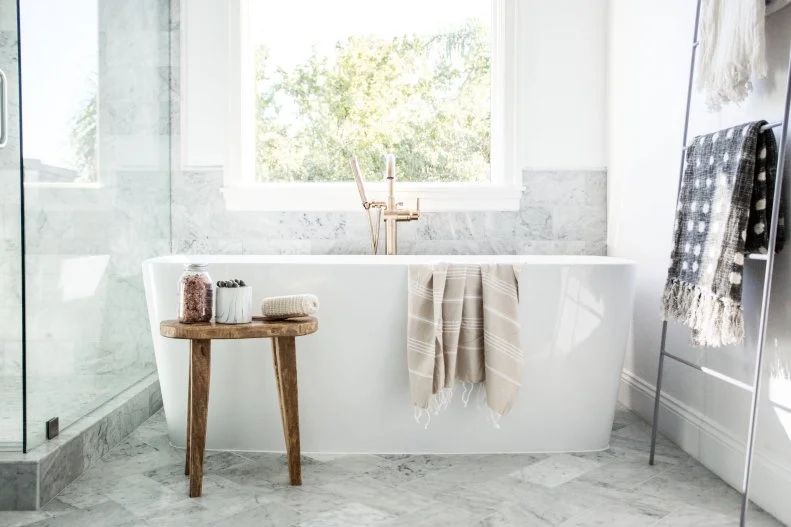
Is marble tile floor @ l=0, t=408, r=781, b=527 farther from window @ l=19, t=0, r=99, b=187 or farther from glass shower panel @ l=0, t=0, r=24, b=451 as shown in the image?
window @ l=19, t=0, r=99, b=187

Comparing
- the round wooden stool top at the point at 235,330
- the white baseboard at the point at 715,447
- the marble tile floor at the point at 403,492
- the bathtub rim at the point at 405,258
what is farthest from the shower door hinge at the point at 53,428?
the white baseboard at the point at 715,447

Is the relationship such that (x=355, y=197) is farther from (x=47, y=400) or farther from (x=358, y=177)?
(x=47, y=400)

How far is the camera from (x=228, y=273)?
239 cm

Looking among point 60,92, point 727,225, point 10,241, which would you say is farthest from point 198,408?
point 727,225

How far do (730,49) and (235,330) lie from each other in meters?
1.64

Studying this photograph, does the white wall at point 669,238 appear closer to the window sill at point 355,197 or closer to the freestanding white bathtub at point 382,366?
the freestanding white bathtub at point 382,366

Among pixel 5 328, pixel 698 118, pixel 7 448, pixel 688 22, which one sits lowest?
pixel 7 448

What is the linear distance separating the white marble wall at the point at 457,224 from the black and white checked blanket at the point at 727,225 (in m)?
1.35

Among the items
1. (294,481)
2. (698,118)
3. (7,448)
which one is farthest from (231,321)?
(698,118)

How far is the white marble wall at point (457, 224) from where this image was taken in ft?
11.2

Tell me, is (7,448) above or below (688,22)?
below

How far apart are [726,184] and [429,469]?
1.30 meters

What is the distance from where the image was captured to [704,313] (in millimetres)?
1935

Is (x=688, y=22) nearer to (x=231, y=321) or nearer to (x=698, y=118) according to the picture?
(x=698, y=118)
